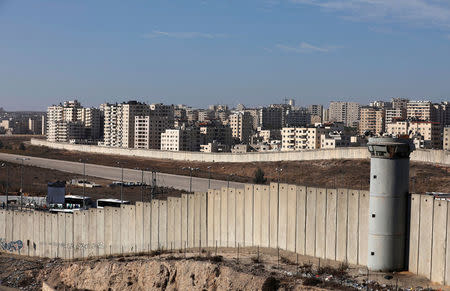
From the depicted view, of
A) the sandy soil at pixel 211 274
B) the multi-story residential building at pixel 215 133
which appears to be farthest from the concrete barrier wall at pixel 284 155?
the sandy soil at pixel 211 274

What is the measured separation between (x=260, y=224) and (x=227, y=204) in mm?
2285

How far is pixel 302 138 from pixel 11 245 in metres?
106

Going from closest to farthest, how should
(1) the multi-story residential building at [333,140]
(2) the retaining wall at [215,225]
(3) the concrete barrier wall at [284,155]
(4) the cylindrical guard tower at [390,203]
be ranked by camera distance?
(4) the cylindrical guard tower at [390,203] → (2) the retaining wall at [215,225] → (3) the concrete barrier wall at [284,155] → (1) the multi-story residential building at [333,140]

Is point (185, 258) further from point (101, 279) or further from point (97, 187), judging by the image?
point (97, 187)

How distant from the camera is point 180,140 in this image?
162 meters

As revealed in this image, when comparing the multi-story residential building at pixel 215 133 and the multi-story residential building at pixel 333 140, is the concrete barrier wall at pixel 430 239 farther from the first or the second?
the multi-story residential building at pixel 215 133

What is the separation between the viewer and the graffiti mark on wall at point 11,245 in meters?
45.1

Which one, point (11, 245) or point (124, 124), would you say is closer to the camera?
point (11, 245)

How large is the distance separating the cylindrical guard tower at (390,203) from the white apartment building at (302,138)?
4510 inches

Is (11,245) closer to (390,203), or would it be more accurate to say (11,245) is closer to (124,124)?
(390,203)

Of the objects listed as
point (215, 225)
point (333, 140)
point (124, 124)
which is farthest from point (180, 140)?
point (215, 225)

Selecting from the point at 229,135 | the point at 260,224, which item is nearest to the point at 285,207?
the point at 260,224

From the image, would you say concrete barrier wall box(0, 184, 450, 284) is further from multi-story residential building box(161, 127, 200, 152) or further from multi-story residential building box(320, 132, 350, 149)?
multi-story residential building box(161, 127, 200, 152)

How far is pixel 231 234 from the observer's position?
32531 millimetres
